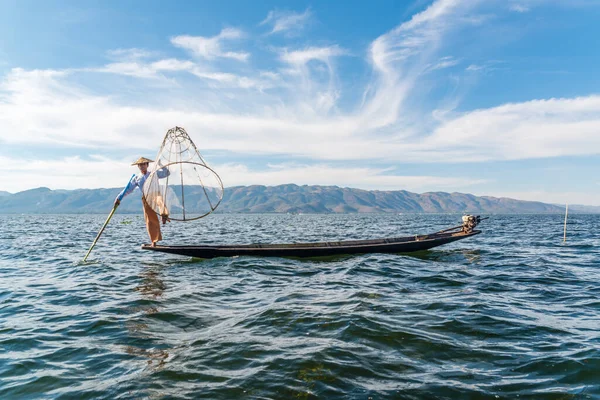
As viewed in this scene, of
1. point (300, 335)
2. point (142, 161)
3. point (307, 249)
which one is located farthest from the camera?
point (307, 249)

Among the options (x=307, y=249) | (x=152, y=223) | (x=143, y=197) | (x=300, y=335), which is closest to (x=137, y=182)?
(x=143, y=197)

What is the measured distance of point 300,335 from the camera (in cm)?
828

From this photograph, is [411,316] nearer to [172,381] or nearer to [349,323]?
[349,323]

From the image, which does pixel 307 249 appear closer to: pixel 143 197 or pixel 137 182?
pixel 143 197

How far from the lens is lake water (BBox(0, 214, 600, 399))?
6.01 meters

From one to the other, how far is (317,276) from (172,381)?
9.97 m

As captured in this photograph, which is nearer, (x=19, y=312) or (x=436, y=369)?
(x=436, y=369)

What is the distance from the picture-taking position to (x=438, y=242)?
886 inches

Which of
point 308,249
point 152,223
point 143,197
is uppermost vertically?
point 143,197

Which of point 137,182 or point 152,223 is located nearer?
point 137,182

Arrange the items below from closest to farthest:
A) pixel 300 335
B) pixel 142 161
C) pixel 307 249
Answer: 1. pixel 300 335
2. pixel 142 161
3. pixel 307 249

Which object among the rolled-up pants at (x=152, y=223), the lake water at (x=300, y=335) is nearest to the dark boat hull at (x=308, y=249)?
the rolled-up pants at (x=152, y=223)

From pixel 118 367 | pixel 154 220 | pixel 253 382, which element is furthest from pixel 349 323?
pixel 154 220

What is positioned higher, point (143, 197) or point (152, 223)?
point (143, 197)
